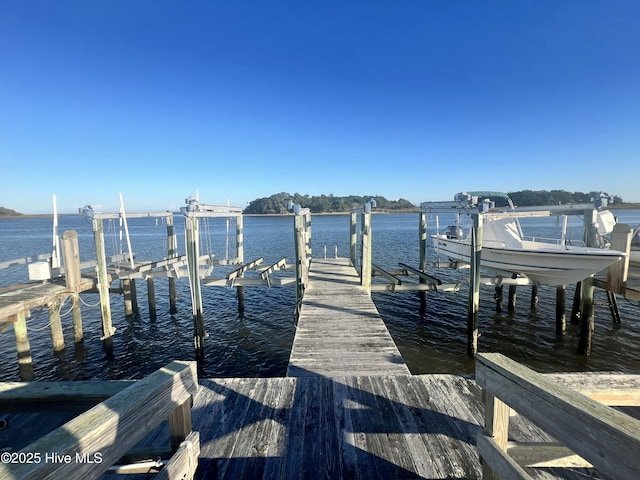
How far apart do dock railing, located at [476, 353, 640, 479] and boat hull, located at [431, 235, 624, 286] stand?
9.52 metres

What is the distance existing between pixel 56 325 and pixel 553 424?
1397 cm

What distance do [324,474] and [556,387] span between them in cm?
242

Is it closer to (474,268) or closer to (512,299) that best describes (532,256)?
(474,268)

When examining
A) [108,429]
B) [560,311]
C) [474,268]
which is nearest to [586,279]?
[560,311]

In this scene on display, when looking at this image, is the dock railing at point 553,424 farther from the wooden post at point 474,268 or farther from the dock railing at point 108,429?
the wooden post at point 474,268

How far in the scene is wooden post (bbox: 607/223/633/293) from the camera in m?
9.00

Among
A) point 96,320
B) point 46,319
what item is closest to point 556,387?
point 96,320

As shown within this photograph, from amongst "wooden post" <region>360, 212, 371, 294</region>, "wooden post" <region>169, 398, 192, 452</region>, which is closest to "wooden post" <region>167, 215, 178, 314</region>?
"wooden post" <region>360, 212, 371, 294</region>

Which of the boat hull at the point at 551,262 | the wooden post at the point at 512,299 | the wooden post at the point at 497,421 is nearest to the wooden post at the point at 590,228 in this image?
the boat hull at the point at 551,262

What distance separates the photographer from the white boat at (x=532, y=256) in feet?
31.7

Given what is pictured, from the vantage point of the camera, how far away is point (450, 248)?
54.2ft

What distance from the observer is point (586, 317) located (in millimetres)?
10203

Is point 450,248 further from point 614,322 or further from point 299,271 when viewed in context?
point 299,271

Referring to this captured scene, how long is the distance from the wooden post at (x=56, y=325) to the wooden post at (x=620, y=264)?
57.2 feet
